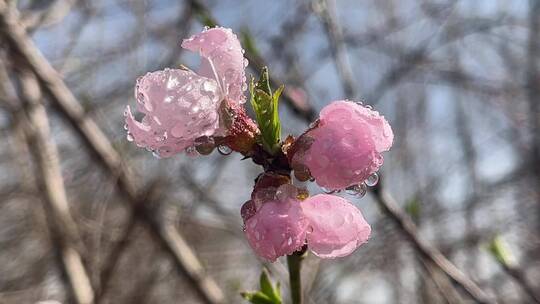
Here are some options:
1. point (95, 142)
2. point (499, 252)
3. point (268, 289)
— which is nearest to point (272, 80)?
point (95, 142)

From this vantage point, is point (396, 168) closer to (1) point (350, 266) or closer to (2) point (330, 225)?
(1) point (350, 266)

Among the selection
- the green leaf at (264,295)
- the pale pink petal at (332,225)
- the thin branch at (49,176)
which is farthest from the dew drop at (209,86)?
the thin branch at (49,176)

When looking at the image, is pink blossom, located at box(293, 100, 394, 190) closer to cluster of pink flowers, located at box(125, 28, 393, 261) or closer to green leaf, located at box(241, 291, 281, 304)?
cluster of pink flowers, located at box(125, 28, 393, 261)

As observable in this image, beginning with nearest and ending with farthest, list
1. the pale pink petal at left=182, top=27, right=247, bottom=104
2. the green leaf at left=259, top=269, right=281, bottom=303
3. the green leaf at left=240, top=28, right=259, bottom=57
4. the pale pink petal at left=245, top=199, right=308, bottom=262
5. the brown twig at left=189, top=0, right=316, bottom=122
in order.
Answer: the pale pink petal at left=245, top=199, right=308, bottom=262
the pale pink petal at left=182, top=27, right=247, bottom=104
the green leaf at left=259, top=269, right=281, bottom=303
the brown twig at left=189, top=0, right=316, bottom=122
the green leaf at left=240, top=28, right=259, bottom=57

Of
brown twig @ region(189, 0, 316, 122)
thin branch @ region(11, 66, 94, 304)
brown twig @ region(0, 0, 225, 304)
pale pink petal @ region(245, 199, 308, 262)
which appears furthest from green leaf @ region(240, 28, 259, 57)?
pale pink petal @ region(245, 199, 308, 262)

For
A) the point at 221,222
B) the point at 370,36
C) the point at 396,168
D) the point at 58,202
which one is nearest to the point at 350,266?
the point at 396,168

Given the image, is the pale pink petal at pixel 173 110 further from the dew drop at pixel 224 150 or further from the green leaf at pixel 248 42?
the green leaf at pixel 248 42
